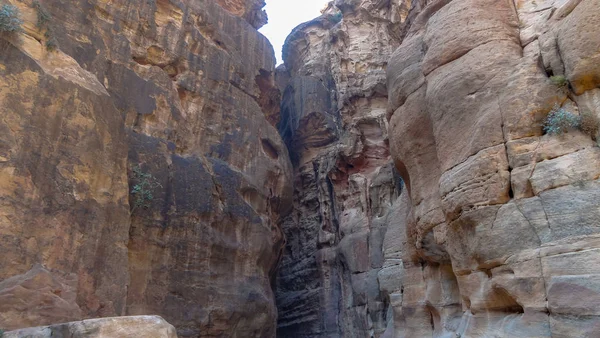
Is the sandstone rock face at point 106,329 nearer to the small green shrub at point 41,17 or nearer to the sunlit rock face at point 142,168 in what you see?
the sunlit rock face at point 142,168

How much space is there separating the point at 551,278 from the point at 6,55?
34.9ft

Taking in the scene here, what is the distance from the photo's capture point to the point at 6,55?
9.96 meters

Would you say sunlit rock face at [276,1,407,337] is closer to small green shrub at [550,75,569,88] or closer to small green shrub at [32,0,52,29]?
small green shrub at [550,75,569,88]

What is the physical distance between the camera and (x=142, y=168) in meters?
14.3

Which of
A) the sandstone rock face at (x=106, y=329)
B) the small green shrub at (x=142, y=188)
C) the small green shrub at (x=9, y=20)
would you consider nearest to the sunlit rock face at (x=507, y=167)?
the sandstone rock face at (x=106, y=329)

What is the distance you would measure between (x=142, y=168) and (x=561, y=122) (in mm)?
10842

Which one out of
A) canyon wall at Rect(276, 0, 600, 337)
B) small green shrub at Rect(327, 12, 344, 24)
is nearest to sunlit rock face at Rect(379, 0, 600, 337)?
canyon wall at Rect(276, 0, 600, 337)

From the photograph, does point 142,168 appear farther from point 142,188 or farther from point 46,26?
point 46,26

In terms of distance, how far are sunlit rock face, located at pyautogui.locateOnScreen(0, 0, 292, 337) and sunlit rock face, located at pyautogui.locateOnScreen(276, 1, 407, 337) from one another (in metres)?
4.11

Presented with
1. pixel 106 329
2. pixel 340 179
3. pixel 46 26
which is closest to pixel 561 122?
pixel 106 329

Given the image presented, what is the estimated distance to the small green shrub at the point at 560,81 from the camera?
7977mm

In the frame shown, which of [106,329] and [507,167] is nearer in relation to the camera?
[106,329]

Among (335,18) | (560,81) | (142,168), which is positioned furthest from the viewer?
(335,18)

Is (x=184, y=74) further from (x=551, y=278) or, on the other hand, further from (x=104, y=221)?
(x=551, y=278)
